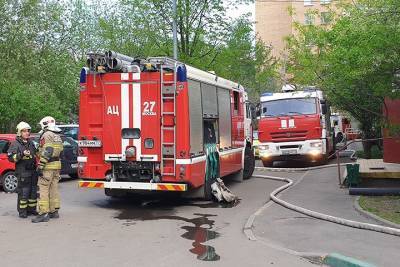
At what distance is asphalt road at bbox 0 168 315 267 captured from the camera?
21.9ft

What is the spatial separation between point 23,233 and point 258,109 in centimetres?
1270

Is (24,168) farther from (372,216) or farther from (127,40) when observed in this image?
(127,40)

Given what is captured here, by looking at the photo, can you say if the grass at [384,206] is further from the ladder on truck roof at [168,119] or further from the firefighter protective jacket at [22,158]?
the firefighter protective jacket at [22,158]

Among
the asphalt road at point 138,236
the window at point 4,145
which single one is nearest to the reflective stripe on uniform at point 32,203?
the asphalt road at point 138,236

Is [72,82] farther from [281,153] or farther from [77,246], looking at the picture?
[77,246]

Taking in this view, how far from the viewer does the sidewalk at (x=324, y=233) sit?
22.4 ft

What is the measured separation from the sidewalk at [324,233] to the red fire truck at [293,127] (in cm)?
696

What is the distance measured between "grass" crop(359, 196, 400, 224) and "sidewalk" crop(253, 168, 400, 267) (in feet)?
0.89

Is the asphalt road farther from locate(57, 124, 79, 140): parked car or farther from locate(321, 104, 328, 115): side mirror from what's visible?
locate(321, 104, 328, 115): side mirror

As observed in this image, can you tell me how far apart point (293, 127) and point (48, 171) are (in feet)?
37.4

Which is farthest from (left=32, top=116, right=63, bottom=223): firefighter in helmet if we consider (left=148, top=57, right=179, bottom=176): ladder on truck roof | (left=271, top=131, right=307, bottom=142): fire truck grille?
(left=271, top=131, right=307, bottom=142): fire truck grille

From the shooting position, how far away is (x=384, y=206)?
10.1 meters

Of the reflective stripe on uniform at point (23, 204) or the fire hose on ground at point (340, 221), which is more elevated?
the reflective stripe on uniform at point (23, 204)

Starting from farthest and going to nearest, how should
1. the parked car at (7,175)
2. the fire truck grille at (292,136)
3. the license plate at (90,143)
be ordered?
the fire truck grille at (292,136) → the parked car at (7,175) → the license plate at (90,143)
